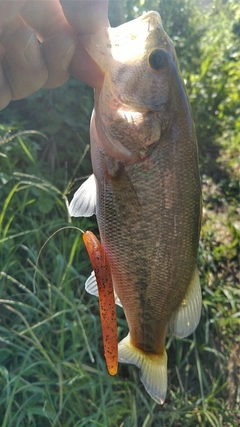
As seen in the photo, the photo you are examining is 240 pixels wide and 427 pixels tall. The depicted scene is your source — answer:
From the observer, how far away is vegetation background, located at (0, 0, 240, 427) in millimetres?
2084

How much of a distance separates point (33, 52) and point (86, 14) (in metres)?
0.21

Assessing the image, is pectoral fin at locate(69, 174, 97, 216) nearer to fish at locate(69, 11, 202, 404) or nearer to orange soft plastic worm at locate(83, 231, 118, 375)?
fish at locate(69, 11, 202, 404)

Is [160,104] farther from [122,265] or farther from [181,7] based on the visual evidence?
[181,7]

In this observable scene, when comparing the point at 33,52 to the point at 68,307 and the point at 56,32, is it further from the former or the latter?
the point at 68,307

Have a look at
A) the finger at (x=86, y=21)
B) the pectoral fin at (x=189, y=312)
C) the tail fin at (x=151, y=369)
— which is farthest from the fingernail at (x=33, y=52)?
the tail fin at (x=151, y=369)

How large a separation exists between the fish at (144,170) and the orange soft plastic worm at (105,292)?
13 cm

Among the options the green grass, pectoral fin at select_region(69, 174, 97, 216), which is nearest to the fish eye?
pectoral fin at select_region(69, 174, 97, 216)

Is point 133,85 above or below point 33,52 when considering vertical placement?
below

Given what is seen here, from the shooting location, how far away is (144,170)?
1.26 metres

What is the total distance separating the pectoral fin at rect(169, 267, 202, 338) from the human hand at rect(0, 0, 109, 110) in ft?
2.31

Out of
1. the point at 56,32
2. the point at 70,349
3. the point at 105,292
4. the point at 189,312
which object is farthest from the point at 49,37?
the point at 70,349

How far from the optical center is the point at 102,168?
1.28m

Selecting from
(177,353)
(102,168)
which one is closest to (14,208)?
(177,353)

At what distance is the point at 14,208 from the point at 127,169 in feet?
5.14
